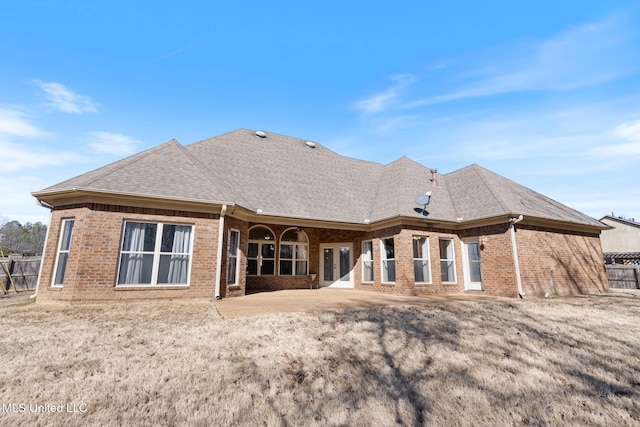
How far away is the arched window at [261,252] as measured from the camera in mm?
→ 13570

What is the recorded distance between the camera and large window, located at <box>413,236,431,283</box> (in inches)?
472

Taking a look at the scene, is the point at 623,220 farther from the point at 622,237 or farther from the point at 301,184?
the point at 301,184

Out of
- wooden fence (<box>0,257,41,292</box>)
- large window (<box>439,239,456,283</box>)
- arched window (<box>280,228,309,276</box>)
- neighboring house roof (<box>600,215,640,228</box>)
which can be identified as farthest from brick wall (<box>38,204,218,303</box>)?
neighboring house roof (<box>600,215,640,228</box>)

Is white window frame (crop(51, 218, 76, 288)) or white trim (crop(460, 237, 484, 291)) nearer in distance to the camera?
white window frame (crop(51, 218, 76, 288))

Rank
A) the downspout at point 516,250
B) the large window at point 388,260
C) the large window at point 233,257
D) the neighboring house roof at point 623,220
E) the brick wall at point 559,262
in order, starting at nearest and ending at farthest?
the large window at point 233,257, the downspout at point 516,250, the brick wall at point 559,262, the large window at point 388,260, the neighboring house roof at point 623,220

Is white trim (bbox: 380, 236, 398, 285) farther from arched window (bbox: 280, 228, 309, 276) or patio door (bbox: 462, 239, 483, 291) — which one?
arched window (bbox: 280, 228, 309, 276)

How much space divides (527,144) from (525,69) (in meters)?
4.13

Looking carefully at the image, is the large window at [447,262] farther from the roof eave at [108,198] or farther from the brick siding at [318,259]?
the roof eave at [108,198]

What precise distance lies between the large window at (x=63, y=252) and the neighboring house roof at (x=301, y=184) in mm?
1089

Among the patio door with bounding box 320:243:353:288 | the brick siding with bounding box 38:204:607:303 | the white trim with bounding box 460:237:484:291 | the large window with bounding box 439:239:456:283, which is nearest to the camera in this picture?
the brick siding with bounding box 38:204:607:303

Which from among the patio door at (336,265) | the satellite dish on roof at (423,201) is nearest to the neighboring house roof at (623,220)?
the satellite dish on roof at (423,201)

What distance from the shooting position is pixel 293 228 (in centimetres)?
1459

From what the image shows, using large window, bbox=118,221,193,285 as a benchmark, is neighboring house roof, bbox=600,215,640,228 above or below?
above

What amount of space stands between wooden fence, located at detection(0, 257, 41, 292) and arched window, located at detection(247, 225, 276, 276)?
10926 mm
